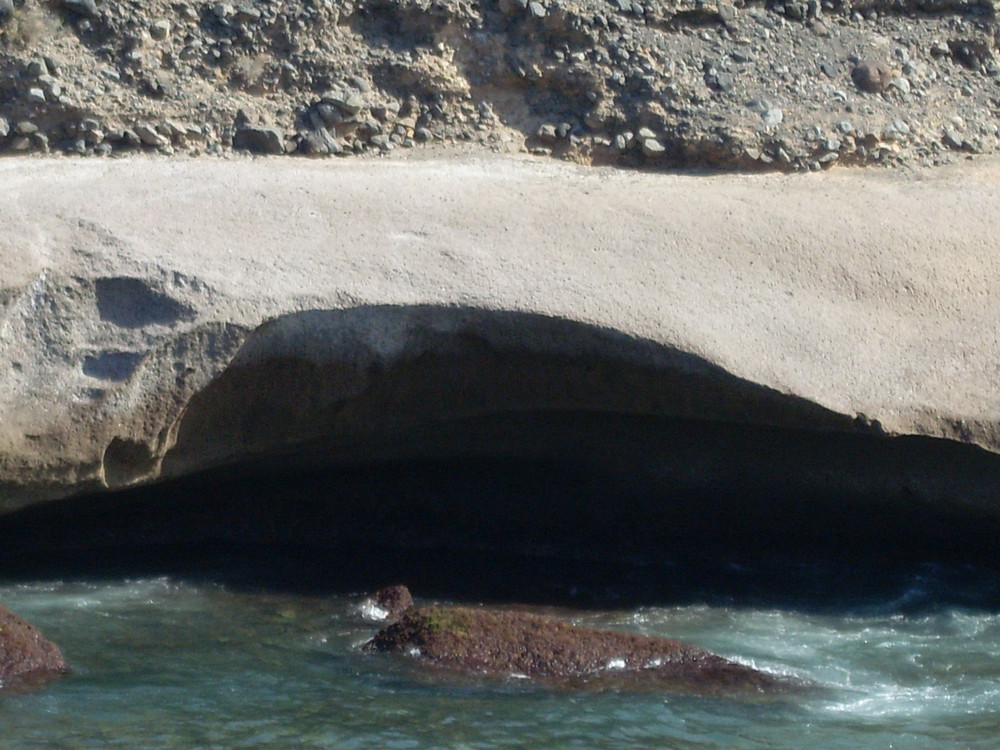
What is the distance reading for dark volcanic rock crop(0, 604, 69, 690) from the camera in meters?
4.70

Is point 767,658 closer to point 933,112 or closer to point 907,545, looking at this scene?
point 907,545

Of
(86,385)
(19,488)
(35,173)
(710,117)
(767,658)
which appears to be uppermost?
(710,117)

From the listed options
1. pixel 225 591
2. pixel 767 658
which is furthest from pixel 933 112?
pixel 225 591

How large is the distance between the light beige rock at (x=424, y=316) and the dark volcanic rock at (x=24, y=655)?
58 centimetres

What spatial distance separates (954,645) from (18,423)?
3.58 m

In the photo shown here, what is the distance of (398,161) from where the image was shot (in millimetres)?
6883

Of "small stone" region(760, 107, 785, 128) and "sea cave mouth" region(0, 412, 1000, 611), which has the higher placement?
"small stone" region(760, 107, 785, 128)

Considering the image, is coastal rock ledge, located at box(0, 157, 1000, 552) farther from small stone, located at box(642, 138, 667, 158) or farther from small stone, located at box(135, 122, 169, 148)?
small stone, located at box(642, 138, 667, 158)

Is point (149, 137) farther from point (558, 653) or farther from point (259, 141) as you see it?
point (558, 653)

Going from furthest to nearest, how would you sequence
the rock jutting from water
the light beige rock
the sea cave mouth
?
1. the sea cave mouth
2. the light beige rock
3. the rock jutting from water

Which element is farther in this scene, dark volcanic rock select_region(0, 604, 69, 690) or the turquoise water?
dark volcanic rock select_region(0, 604, 69, 690)

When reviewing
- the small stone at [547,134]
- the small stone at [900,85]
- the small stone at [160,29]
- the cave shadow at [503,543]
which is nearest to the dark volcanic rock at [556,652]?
the cave shadow at [503,543]

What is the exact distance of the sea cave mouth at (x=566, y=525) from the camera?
607 cm

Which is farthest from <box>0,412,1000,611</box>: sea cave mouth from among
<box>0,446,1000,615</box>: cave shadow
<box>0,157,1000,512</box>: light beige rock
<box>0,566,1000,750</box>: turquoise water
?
<box>0,157,1000,512</box>: light beige rock
